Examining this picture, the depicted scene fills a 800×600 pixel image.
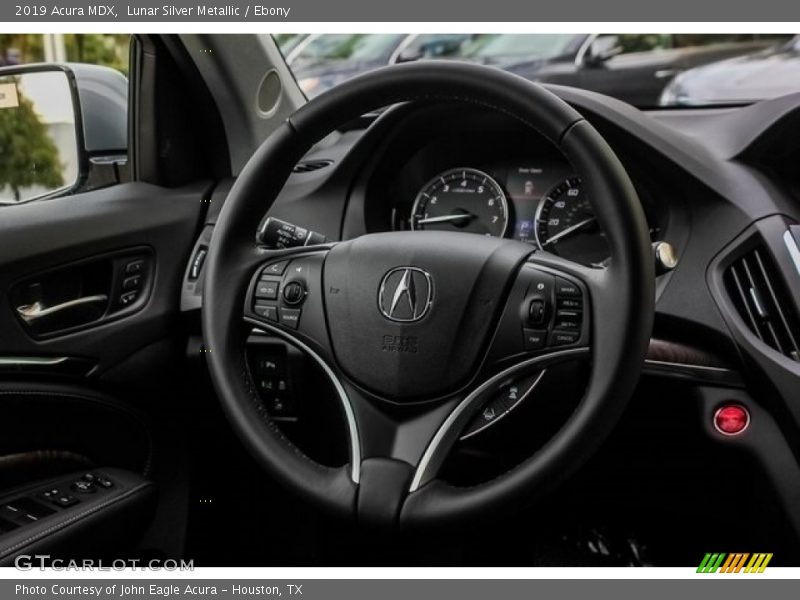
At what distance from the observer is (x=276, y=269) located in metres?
1.64

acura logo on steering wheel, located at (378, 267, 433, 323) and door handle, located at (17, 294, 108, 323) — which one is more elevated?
acura logo on steering wheel, located at (378, 267, 433, 323)

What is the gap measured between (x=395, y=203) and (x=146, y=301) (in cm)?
55

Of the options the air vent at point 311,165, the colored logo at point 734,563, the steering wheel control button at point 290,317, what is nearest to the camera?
the steering wheel control button at point 290,317

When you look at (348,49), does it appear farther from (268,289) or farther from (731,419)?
(731,419)

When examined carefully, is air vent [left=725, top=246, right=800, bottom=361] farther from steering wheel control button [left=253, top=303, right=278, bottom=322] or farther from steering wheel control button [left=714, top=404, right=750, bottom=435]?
steering wheel control button [left=253, top=303, right=278, bottom=322]

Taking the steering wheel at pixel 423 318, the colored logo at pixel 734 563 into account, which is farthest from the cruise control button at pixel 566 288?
the colored logo at pixel 734 563

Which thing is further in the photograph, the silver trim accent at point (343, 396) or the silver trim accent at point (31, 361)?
the silver trim accent at point (31, 361)

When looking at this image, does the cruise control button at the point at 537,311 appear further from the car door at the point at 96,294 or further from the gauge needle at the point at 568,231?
the car door at the point at 96,294

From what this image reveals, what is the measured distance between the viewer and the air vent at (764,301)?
167 centimetres

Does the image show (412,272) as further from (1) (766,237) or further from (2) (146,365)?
(2) (146,365)

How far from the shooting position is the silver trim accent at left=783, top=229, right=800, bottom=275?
168cm

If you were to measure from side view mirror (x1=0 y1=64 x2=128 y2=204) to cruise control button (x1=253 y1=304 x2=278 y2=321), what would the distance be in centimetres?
77

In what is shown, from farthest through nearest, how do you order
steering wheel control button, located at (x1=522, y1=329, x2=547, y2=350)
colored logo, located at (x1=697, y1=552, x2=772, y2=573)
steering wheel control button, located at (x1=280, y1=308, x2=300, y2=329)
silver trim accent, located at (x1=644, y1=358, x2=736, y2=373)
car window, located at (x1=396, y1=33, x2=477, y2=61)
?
car window, located at (x1=396, y1=33, x2=477, y2=61), colored logo, located at (x1=697, y1=552, x2=772, y2=573), silver trim accent, located at (x1=644, y1=358, x2=736, y2=373), steering wheel control button, located at (x1=280, y1=308, x2=300, y2=329), steering wheel control button, located at (x1=522, y1=329, x2=547, y2=350)

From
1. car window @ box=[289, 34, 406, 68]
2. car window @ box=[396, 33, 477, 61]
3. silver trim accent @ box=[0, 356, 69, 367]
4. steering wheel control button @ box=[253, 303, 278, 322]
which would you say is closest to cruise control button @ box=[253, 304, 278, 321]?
steering wheel control button @ box=[253, 303, 278, 322]
